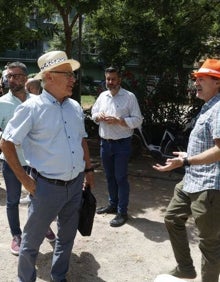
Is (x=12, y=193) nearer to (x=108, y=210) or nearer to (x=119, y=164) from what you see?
(x=119, y=164)

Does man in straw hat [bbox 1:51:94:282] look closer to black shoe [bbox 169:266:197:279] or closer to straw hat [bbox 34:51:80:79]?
straw hat [bbox 34:51:80:79]

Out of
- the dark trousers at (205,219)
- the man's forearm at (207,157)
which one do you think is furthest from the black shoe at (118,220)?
the man's forearm at (207,157)

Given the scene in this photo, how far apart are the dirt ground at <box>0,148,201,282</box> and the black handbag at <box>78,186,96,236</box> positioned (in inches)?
17.5

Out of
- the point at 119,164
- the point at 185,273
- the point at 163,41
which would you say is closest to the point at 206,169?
the point at 185,273

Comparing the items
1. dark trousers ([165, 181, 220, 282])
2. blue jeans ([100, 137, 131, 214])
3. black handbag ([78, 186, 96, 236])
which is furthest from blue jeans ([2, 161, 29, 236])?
dark trousers ([165, 181, 220, 282])

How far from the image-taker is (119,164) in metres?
5.02

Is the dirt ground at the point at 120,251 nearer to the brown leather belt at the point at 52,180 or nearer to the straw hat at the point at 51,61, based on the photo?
the brown leather belt at the point at 52,180

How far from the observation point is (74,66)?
133 inches

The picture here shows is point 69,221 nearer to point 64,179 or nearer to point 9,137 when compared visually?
point 64,179

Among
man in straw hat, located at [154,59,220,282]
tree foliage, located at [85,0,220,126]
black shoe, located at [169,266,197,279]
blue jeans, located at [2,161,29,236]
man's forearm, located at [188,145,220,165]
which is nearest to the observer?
man's forearm, located at [188,145,220,165]

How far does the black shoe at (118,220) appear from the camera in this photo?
501 cm

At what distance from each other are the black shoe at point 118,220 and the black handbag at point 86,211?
4.08 feet

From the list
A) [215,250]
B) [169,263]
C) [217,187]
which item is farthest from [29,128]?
[169,263]

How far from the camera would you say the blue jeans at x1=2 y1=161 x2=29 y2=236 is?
404cm
